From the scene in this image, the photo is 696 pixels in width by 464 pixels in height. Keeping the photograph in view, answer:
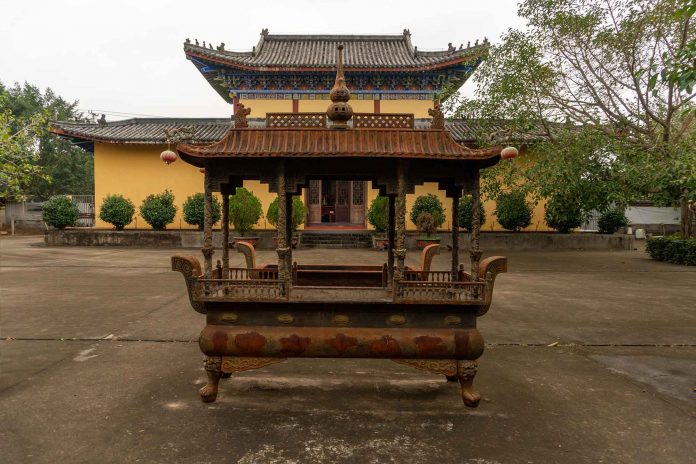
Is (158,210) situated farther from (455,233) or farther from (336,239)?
(455,233)

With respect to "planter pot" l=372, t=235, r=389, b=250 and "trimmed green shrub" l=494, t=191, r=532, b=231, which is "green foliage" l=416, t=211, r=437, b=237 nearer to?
"planter pot" l=372, t=235, r=389, b=250

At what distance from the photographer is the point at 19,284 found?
10047mm

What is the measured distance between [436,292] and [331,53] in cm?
2148

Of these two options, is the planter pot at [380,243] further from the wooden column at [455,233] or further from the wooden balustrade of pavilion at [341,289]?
the wooden balustrade of pavilion at [341,289]

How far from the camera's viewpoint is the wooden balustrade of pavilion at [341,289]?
4.05m

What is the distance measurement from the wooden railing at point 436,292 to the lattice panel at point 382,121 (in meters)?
1.71

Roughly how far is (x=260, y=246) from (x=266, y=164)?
14.8 m

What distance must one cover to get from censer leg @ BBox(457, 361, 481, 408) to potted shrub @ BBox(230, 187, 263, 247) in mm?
14755

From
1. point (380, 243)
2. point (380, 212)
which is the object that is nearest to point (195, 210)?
point (380, 212)

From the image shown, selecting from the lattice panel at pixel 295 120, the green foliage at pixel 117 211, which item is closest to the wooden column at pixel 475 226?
the lattice panel at pixel 295 120

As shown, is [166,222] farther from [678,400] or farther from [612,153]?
[678,400]

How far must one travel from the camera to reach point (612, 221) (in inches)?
752

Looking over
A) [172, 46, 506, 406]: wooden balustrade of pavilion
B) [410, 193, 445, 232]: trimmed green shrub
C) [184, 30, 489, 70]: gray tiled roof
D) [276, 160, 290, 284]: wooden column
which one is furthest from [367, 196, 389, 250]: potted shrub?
[276, 160, 290, 284]: wooden column

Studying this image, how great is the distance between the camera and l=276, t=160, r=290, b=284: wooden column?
13.9 ft
